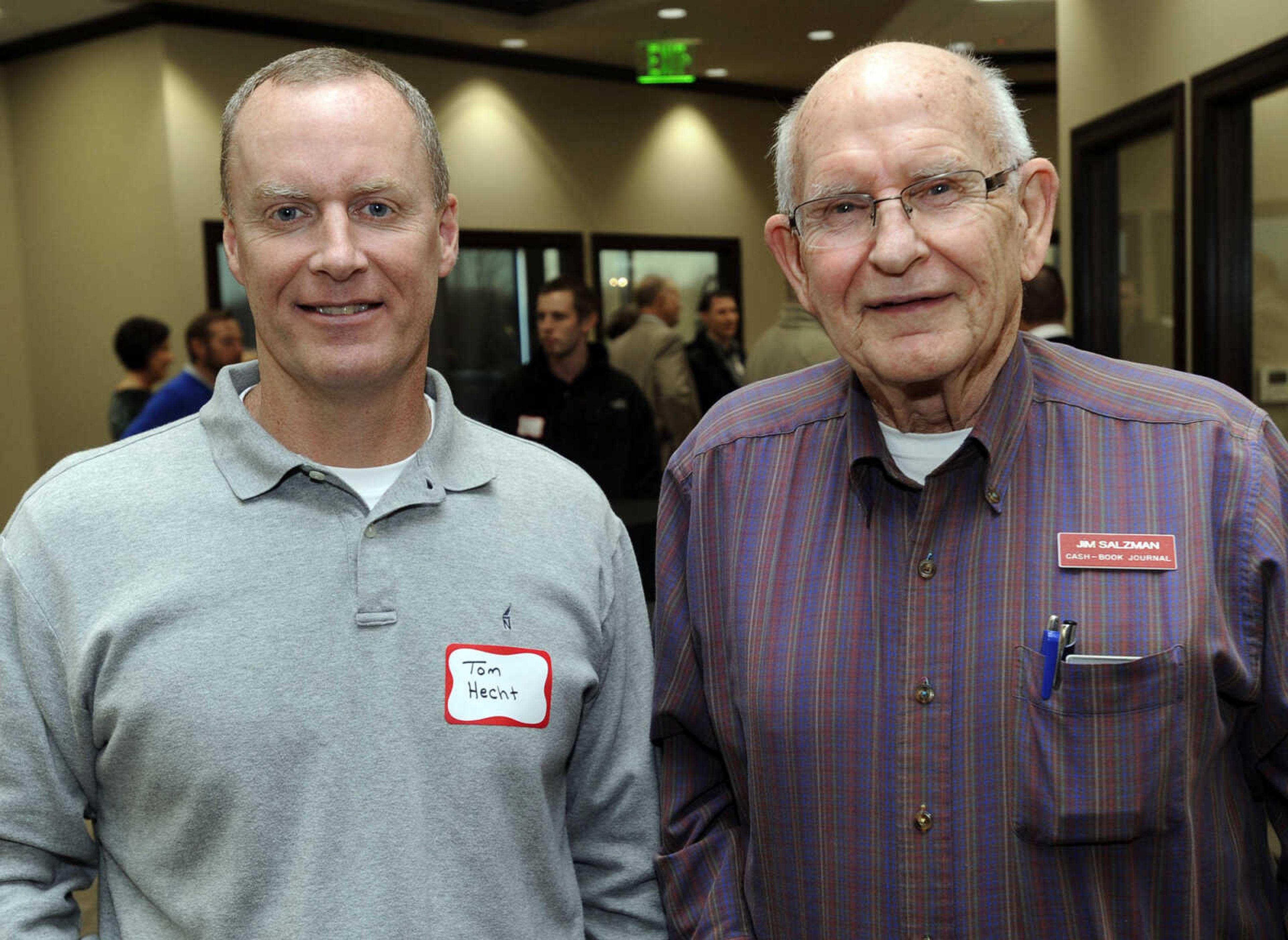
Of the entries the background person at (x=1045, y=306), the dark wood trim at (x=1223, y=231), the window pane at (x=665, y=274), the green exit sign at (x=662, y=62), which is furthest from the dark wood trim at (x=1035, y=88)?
the background person at (x=1045, y=306)

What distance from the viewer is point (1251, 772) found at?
1.38m

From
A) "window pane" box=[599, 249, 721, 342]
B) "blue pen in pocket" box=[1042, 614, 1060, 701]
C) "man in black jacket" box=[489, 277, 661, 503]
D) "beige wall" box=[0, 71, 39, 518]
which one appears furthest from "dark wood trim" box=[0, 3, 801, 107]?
"blue pen in pocket" box=[1042, 614, 1060, 701]

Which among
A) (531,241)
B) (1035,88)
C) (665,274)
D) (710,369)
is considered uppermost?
(1035,88)

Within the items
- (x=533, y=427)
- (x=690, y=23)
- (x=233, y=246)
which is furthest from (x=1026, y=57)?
(x=233, y=246)

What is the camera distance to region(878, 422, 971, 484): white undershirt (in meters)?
1.41

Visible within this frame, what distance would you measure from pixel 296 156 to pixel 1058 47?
→ 17.1ft

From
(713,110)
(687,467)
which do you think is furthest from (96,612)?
(713,110)

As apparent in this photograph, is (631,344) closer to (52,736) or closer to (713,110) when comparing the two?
(713,110)

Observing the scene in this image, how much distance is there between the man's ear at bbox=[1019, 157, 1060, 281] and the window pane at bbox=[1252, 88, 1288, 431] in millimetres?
3440

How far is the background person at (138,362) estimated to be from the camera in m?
5.66

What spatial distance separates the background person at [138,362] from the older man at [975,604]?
4.85m

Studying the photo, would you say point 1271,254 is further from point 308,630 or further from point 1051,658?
point 308,630

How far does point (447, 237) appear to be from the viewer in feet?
4.84

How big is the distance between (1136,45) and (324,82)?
448 cm
